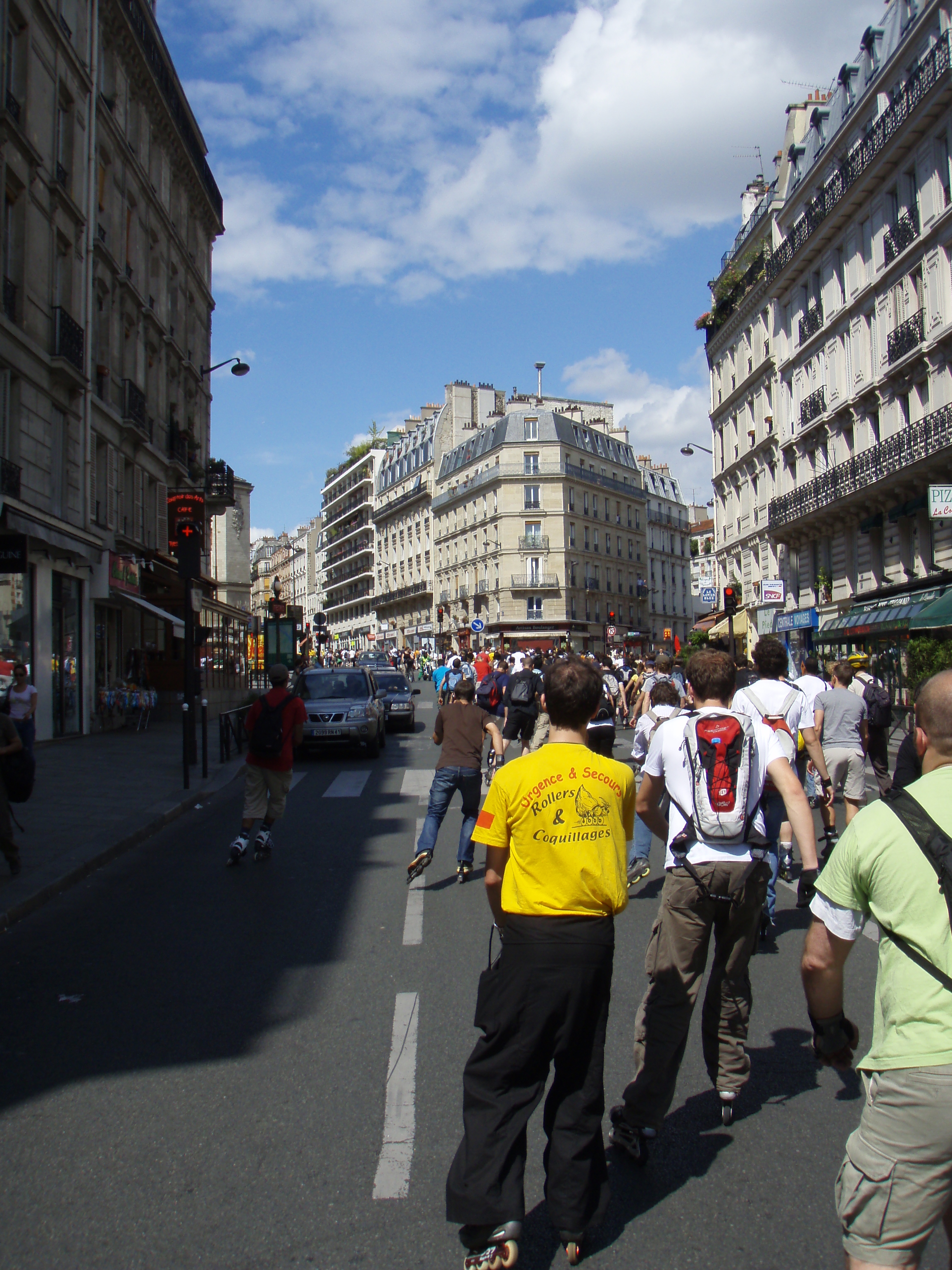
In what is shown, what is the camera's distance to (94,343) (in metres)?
24.6

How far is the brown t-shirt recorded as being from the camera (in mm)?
8438

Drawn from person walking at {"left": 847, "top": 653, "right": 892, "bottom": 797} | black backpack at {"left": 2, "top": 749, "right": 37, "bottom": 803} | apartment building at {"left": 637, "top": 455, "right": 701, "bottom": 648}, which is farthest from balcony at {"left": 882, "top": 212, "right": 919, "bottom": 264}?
apartment building at {"left": 637, "top": 455, "right": 701, "bottom": 648}

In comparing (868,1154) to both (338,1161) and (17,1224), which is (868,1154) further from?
(17,1224)

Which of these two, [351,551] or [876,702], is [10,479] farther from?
[351,551]

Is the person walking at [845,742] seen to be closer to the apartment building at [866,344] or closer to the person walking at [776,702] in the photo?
the person walking at [776,702]

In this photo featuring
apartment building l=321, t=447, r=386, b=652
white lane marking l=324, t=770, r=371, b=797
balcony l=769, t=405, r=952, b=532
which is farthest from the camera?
apartment building l=321, t=447, r=386, b=652

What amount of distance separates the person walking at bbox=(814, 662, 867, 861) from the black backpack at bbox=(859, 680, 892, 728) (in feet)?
8.24

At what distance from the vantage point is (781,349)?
38.2 m

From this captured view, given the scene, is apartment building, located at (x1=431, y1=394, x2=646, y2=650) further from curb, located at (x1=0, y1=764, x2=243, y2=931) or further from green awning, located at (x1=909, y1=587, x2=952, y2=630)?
curb, located at (x1=0, y1=764, x2=243, y2=931)

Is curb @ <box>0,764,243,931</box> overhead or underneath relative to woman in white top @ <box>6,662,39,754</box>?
underneath

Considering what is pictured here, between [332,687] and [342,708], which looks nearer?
[342,708]

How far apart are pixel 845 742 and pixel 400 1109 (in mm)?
6038

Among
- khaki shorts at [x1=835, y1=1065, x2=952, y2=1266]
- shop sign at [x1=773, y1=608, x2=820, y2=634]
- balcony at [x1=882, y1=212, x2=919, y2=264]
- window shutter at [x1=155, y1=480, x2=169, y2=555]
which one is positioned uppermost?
balcony at [x1=882, y1=212, x2=919, y2=264]

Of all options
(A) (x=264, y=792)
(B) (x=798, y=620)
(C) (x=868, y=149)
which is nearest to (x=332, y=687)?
(A) (x=264, y=792)
